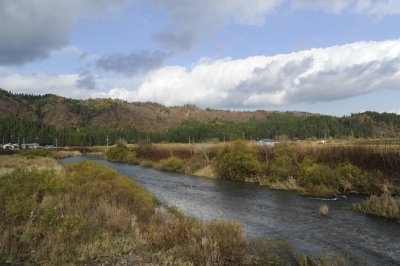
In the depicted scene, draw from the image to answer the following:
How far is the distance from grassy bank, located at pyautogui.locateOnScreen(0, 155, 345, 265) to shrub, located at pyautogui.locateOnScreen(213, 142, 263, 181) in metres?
25.4

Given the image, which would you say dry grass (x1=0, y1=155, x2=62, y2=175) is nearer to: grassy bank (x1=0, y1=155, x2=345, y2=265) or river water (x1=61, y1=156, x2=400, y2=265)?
river water (x1=61, y1=156, x2=400, y2=265)

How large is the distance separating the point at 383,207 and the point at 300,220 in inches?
189

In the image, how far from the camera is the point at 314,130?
17338cm

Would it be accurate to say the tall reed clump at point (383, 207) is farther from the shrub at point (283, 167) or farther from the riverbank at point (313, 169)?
the shrub at point (283, 167)

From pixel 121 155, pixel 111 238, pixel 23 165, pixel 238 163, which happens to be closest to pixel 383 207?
pixel 111 238

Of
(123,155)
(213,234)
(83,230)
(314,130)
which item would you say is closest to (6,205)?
(83,230)

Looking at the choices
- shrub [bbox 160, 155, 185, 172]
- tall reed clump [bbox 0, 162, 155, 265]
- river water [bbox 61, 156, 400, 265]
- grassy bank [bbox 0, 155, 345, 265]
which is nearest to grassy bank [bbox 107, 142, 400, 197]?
river water [bbox 61, 156, 400, 265]

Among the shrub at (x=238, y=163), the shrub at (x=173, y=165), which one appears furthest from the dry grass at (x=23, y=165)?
the shrub at (x=238, y=163)

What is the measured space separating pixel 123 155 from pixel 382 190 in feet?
218

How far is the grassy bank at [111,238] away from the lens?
13.3m

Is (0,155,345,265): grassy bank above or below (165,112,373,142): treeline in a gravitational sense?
below

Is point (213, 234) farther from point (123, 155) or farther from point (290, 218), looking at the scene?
point (123, 155)

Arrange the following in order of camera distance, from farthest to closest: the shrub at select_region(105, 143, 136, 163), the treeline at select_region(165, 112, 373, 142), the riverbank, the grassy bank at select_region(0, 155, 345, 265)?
the treeline at select_region(165, 112, 373, 142), the shrub at select_region(105, 143, 136, 163), the riverbank, the grassy bank at select_region(0, 155, 345, 265)

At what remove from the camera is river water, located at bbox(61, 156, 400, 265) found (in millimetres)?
16534
